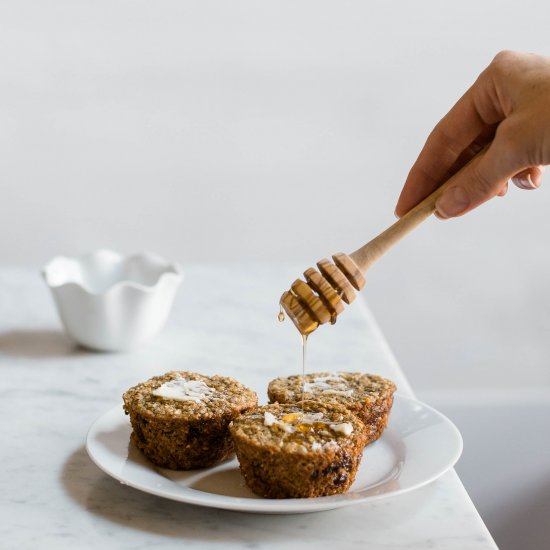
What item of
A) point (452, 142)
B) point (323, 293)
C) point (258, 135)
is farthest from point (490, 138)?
point (258, 135)

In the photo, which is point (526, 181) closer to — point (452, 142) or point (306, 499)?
point (452, 142)

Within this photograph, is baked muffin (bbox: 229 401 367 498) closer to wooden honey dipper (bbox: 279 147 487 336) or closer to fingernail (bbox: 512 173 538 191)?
wooden honey dipper (bbox: 279 147 487 336)

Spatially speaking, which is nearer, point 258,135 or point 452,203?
point 452,203

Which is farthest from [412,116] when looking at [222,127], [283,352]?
[283,352]

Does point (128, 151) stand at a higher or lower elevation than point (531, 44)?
lower

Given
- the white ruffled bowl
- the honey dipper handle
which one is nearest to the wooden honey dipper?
the honey dipper handle

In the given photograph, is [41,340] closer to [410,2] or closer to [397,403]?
[397,403]

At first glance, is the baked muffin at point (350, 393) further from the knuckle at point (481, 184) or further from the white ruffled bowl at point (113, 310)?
the white ruffled bowl at point (113, 310)
